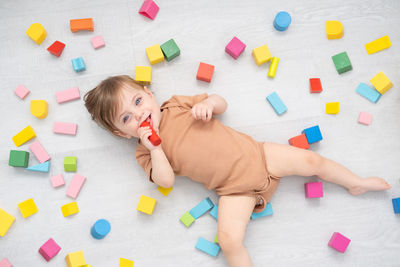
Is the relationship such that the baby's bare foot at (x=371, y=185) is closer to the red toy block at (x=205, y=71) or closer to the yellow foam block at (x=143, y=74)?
the red toy block at (x=205, y=71)

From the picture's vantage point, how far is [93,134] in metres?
1.20

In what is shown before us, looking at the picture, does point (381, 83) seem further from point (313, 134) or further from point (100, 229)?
point (100, 229)

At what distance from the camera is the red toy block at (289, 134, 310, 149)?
115cm

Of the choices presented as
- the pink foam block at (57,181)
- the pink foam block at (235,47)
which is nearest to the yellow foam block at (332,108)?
the pink foam block at (235,47)

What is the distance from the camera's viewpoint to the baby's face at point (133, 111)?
1.00 metres

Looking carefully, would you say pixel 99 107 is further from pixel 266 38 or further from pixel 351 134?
pixel 351 134

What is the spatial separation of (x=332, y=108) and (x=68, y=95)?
892 millimetres

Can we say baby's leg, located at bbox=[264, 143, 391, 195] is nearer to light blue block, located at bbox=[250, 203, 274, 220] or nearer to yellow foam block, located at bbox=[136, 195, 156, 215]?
light blue block, located at bbox=[250, 203, 274, 220]

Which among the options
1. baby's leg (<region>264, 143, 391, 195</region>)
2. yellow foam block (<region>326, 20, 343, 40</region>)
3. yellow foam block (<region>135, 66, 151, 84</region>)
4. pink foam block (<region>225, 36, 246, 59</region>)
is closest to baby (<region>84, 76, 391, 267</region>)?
baby's leg (<region>264, 143, 391, 195</region>)

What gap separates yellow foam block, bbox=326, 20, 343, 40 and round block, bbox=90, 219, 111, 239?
98 cm

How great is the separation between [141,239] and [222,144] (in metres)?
0.42

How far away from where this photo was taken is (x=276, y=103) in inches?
46.4

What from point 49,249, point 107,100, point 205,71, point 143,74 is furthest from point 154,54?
point 49,249

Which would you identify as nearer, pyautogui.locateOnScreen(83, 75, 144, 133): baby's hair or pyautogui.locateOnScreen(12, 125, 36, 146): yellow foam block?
pyautogui.locateOnScreen(83, 75, 144, 133): baby's hair
